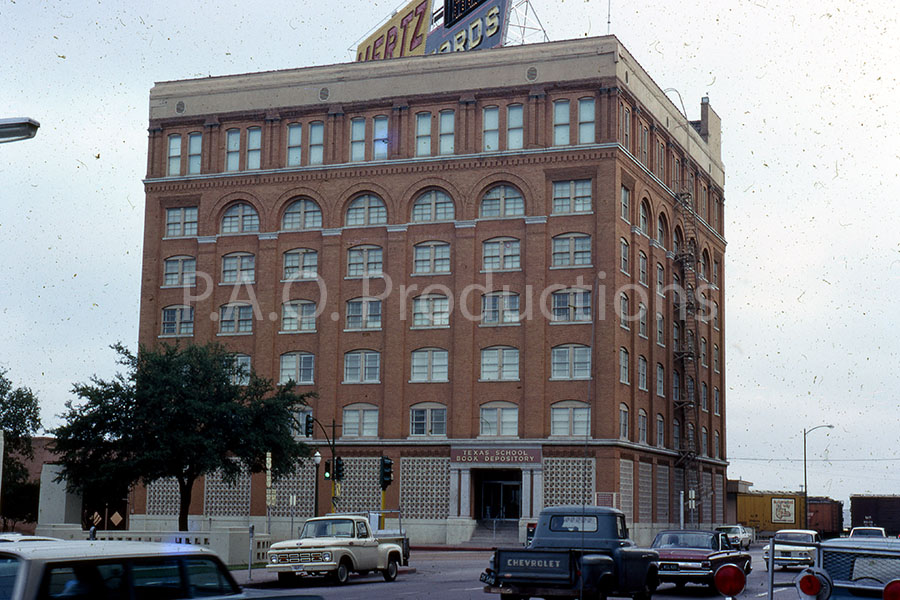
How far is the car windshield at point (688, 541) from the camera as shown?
29547mm

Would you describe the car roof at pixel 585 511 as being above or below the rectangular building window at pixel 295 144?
below

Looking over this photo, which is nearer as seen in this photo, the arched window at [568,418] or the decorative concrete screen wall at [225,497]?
the arched window at [568,418]

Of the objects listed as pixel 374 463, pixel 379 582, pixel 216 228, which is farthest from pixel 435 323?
pixel 379 582

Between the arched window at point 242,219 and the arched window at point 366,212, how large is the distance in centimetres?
→ 583

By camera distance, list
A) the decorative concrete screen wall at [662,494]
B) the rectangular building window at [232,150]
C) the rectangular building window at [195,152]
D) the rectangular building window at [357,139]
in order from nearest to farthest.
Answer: the rectangular building window at [357,139] → the decorative concrete screen wall at [662,494] → the rectangular building window at [232,150] → the rectangular building window at [195,152]

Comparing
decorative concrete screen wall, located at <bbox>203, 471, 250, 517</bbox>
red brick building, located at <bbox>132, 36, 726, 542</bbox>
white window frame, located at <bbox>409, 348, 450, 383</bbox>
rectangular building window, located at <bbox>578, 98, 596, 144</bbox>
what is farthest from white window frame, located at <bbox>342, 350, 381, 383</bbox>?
rectangular building window, located at <bbox>578, 98, 596, 144</bbox>

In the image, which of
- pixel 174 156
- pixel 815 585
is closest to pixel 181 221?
pixel 174 156

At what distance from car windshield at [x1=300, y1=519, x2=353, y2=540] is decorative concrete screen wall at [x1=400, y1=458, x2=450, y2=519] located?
101 feet

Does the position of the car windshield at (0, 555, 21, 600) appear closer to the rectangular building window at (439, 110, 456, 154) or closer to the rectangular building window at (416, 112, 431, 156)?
the rectangular building window at (439, 110, 456, 154)

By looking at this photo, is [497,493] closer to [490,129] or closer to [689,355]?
[689,355]

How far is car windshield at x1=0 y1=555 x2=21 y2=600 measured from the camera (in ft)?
29.5

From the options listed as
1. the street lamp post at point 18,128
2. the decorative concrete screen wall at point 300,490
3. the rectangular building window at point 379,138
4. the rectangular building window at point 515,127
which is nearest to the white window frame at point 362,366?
the decorative concrete screen wall at point 300,490

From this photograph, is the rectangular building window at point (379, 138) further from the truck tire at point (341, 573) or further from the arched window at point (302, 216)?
the truck tire at point (341, 573)

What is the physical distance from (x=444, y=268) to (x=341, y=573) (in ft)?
115
